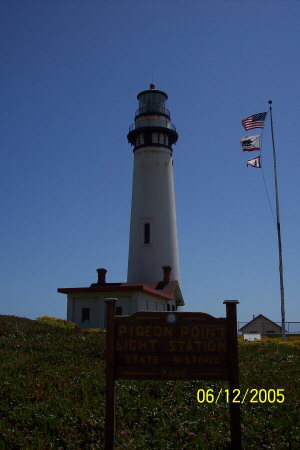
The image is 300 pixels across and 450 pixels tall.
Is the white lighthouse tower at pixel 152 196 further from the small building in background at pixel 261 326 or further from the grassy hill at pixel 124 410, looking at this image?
the grassy hill at pixel 124 410

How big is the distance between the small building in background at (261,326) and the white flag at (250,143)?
1924 centimetres

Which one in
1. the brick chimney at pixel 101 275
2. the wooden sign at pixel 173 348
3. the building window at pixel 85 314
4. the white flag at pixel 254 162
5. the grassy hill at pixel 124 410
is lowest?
the grassy hill at pixel 124 410

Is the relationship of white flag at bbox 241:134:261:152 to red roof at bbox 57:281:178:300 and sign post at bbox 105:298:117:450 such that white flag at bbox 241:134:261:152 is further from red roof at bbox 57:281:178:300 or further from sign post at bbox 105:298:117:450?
sign post at bbox 105:298:117:450

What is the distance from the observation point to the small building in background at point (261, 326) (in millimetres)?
38938

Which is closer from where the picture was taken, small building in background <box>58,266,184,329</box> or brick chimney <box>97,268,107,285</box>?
small building in background <box>58,266,184,329</box>

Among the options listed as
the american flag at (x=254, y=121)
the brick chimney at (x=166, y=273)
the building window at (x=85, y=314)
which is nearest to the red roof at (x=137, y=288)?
the brick chimney at (x=166, y=273)

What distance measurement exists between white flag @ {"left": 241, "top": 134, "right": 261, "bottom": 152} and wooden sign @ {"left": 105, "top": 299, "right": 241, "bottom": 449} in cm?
1935

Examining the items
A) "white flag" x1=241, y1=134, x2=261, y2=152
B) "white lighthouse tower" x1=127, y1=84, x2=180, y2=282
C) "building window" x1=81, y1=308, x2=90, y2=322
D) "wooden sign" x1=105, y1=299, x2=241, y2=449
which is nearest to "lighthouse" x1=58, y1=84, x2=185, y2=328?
"white lighthouse tower" x1=127, y1=84, x2=180, y2=282

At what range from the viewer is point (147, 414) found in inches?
321

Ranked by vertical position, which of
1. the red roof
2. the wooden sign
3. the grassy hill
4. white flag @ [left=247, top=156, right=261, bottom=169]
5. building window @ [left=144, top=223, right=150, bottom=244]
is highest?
white flag @ [left=247, top=156, right=261, bottom=169]
